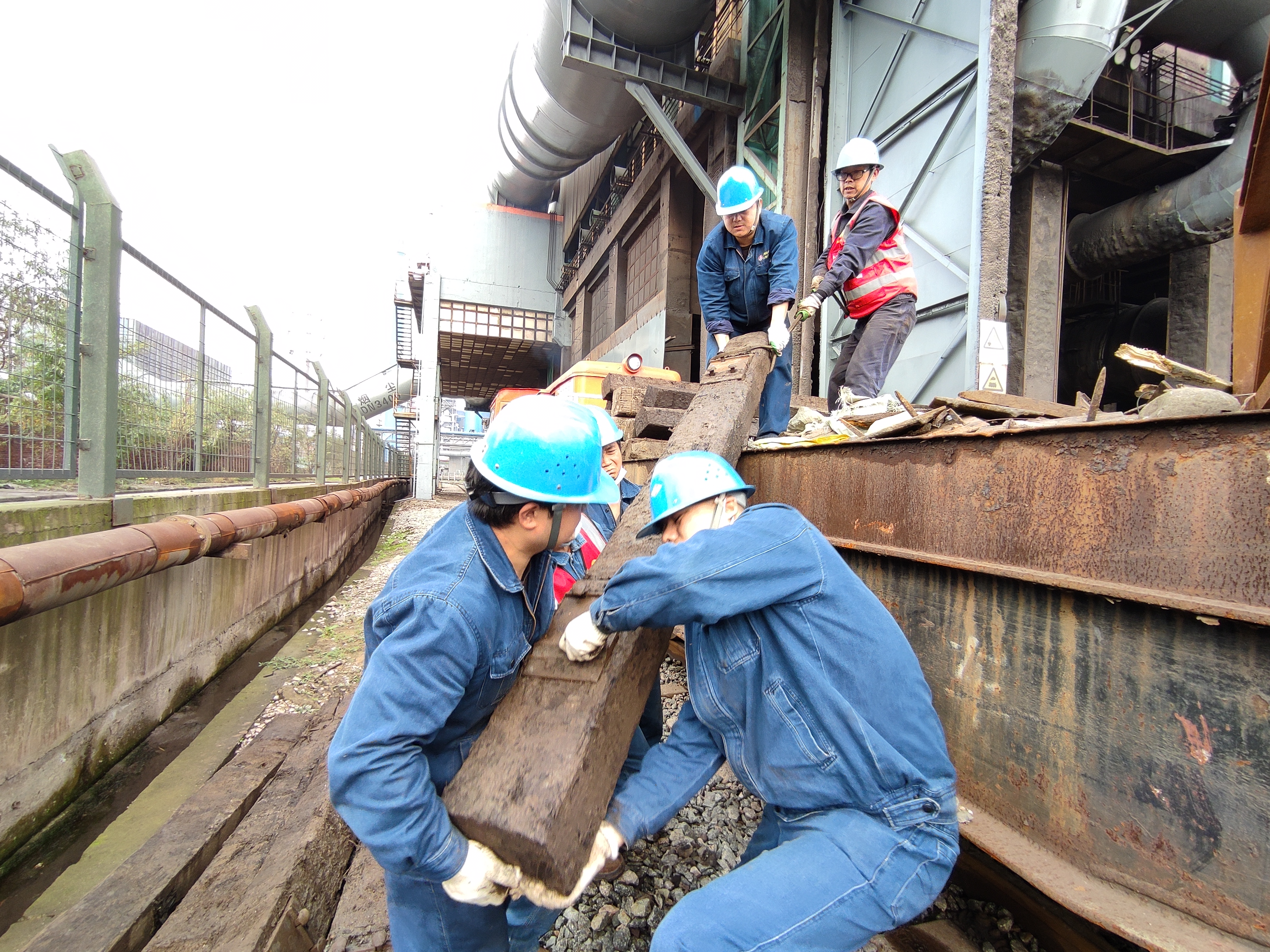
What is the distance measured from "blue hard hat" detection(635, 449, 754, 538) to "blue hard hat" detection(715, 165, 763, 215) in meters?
2.45

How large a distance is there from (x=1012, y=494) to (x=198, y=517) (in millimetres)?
4196

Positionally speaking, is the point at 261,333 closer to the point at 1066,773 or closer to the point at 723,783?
the point at 723,783

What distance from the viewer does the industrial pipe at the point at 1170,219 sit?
7.77 meters

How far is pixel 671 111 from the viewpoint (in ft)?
42.8

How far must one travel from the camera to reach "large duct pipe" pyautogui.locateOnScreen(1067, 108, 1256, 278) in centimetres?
777

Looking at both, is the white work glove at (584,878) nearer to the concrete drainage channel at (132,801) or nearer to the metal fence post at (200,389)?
the concrete drainage channel at (132,801)

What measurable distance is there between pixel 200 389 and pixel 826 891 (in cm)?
577

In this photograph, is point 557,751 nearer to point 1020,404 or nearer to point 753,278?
point 1020,404

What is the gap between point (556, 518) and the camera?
164 centimetres

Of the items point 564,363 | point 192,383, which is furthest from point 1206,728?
point 564,363

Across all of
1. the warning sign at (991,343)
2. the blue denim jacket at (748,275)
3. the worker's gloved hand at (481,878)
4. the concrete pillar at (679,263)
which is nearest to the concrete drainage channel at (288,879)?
the worker's gloved hand at (481,878)

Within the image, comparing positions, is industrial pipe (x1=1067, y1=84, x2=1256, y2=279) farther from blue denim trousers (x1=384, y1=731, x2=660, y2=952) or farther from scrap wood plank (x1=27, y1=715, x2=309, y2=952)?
scrap wood plank (x1=27, y1=715, x2=309, y2=952)

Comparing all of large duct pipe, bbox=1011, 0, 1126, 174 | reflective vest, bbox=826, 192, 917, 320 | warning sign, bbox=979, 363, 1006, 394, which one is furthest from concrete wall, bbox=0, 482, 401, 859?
large duct pipe, bbox=1011, 0, 1126, 174

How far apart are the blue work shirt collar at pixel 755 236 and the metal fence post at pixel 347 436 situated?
9178mm
